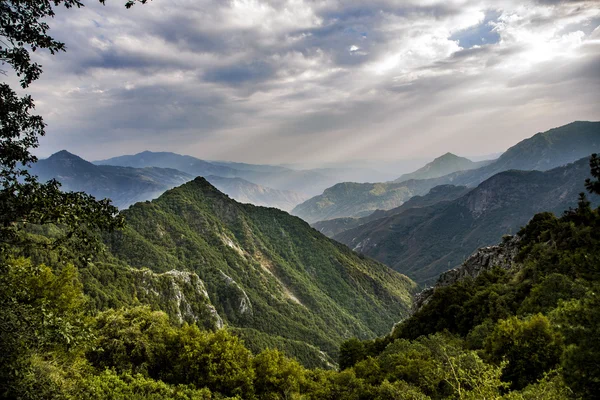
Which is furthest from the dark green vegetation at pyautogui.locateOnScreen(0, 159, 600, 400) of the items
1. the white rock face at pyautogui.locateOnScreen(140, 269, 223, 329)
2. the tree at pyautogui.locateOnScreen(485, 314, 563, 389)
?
the white rock face at pyautogui.locateOnScreen(140, 269, 223, 329)

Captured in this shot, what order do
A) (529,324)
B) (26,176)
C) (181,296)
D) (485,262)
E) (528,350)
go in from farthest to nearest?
(181,296), (485,262), (529,324), (528,350), (26,176)

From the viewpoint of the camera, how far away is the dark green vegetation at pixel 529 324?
15586 mm

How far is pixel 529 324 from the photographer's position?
32.5 metres

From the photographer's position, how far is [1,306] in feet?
42.8

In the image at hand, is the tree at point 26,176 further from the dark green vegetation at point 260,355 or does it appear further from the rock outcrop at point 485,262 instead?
the rock outcrop at point 485,262

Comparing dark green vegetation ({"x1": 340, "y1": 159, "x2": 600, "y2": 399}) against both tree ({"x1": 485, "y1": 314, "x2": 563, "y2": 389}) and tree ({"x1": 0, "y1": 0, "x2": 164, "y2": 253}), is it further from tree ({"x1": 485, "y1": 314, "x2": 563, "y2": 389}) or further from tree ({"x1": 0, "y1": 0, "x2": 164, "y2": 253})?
tree ({"x1": 0, "y1": 0, "x2": 164, "y2": 253})

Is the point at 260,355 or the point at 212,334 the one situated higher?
the point at 212,334

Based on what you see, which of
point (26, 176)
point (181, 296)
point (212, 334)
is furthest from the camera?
point (181, 296)

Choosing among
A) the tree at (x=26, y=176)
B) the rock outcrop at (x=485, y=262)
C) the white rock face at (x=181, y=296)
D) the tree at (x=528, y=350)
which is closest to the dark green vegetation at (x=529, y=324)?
the tree at (x=528, y=350)

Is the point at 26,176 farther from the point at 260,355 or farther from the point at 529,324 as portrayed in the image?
the point at 529,324

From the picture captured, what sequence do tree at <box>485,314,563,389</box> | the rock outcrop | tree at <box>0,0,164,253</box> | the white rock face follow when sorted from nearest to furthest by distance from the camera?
tree at <box>0,0,164,253</box>
tree at <box>485,314,563,389</box>
the rock outcrop
the white rock face

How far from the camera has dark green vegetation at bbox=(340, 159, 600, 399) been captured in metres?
15.6

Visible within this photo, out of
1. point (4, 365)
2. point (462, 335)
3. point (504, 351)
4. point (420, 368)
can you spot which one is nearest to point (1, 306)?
point (4, 365)

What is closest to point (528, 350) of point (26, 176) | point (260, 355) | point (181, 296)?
point (260, 355)
